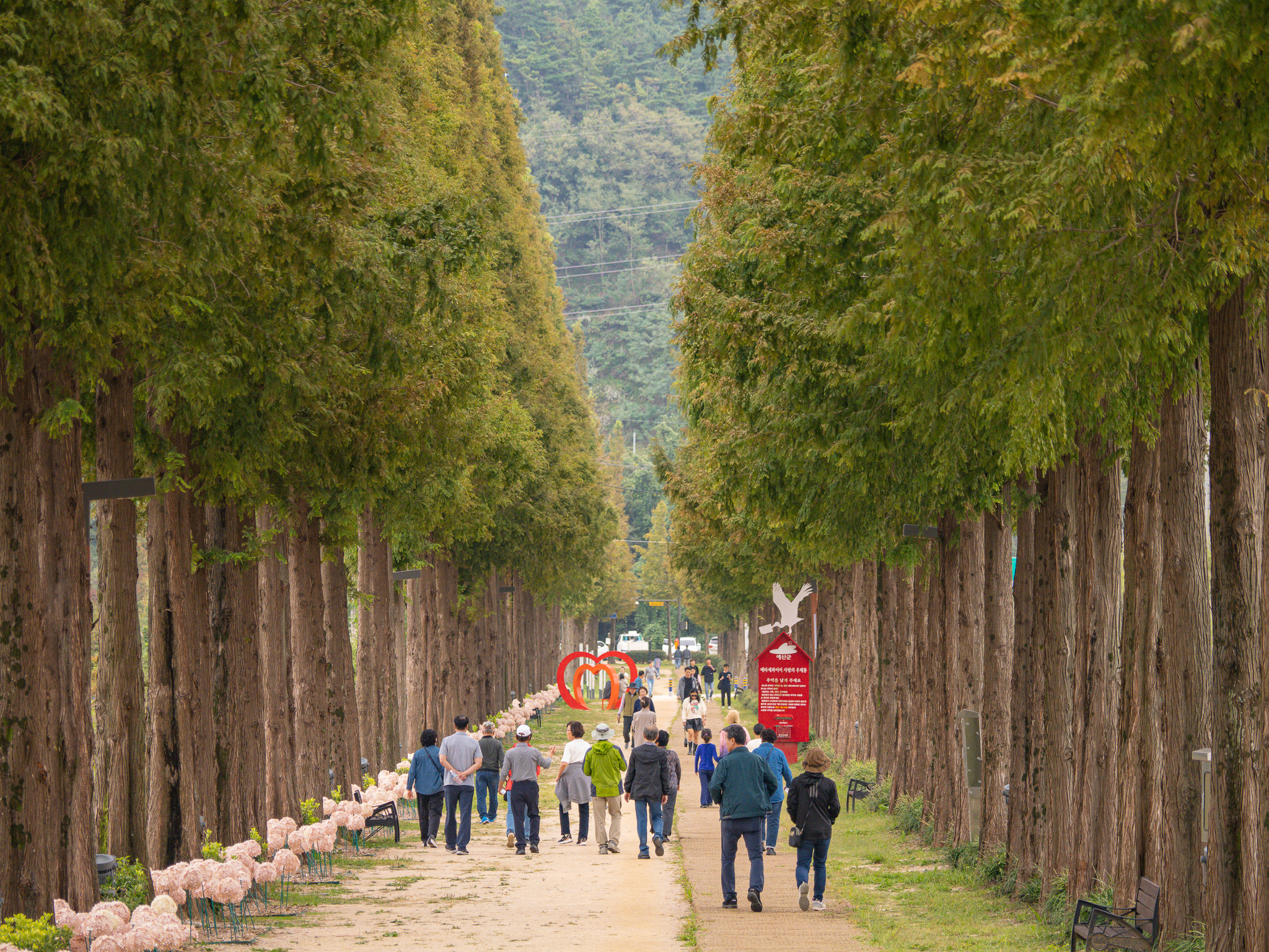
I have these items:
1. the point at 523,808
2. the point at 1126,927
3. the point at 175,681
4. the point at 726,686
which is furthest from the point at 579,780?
the point at 726,686

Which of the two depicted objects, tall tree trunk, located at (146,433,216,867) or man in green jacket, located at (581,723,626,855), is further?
man in green jacket, located at (581,723,626,855)

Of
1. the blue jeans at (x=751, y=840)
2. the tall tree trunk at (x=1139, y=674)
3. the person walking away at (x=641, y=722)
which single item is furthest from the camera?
the person walking away at (x=641, y=722)

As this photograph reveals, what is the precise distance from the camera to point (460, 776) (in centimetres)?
2281

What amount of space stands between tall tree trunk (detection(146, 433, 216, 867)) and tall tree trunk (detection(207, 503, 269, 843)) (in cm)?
146

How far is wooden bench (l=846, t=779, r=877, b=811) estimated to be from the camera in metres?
28.6

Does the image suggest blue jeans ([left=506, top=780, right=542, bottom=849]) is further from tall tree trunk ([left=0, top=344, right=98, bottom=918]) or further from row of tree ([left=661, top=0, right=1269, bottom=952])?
tall tree trunk ([left=0, top=344, right=98, bottom=918])

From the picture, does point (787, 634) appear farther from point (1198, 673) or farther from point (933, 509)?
point (1198, 673)

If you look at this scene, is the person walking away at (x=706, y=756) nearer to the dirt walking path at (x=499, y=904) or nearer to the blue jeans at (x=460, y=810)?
the dirt walking path at (x=499, y=904)

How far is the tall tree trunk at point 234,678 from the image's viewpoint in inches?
719

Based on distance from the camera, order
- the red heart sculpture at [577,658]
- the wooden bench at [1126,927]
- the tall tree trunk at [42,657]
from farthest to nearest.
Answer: the red heart sculpture at [577,658]
the wooden bench at [1126,927]
the tall tree trunk at [42,657]

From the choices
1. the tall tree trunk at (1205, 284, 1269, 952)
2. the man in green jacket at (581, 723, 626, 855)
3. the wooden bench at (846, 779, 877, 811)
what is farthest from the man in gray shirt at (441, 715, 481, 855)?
the tall tree trunk at (1205, 284, 1269, 952)

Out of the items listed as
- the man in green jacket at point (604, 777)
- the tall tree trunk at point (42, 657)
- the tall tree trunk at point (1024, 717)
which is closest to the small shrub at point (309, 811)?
the man in green jacket at point (604, 777)

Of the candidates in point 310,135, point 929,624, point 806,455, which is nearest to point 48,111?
point 310,135

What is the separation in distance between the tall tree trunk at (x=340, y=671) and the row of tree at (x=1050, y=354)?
8.22m
